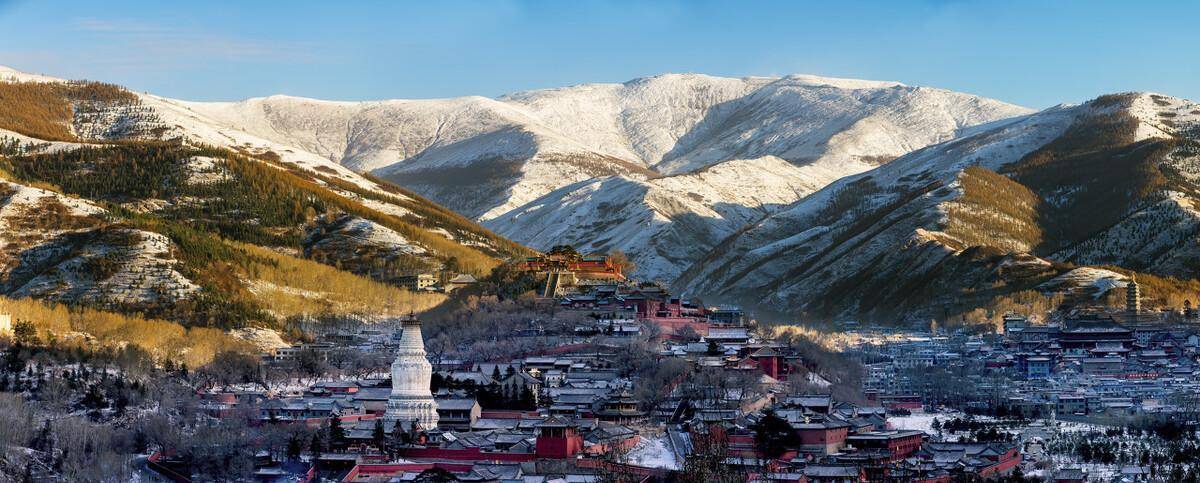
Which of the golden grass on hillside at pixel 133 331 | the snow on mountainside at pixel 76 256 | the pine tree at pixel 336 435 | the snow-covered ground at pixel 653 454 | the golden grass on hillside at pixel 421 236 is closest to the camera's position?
the snow-covered ground at pixel 653 454

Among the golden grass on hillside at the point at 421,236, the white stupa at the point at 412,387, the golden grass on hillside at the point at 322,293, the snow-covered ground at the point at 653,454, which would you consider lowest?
the snow-covered ground at the point at 653,454

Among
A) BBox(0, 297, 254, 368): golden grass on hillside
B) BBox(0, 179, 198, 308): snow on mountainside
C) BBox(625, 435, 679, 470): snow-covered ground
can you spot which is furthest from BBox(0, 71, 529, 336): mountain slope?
BBox(625, 435, 679, 470): snow-covered ground

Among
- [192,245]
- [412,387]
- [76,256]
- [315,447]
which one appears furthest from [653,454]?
[192,245]

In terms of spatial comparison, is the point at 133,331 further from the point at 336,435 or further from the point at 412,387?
the point at 336,435

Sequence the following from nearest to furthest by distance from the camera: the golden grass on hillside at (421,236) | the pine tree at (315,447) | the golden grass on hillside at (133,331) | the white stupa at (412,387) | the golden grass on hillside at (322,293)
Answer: the pine tree at (315,447) → the white stupa at (412,387) → the golden grass on hillside at (133,331) → the golden grass on hillside at (322,293) → the golden grass on hillside at (421,236)

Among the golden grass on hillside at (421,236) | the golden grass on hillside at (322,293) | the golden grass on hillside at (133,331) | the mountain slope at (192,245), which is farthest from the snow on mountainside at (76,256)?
the golden grass on hillside at (421,236)

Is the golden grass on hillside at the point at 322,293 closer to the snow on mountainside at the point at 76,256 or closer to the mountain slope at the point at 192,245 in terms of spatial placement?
the mountain slope at the point at 192,245
